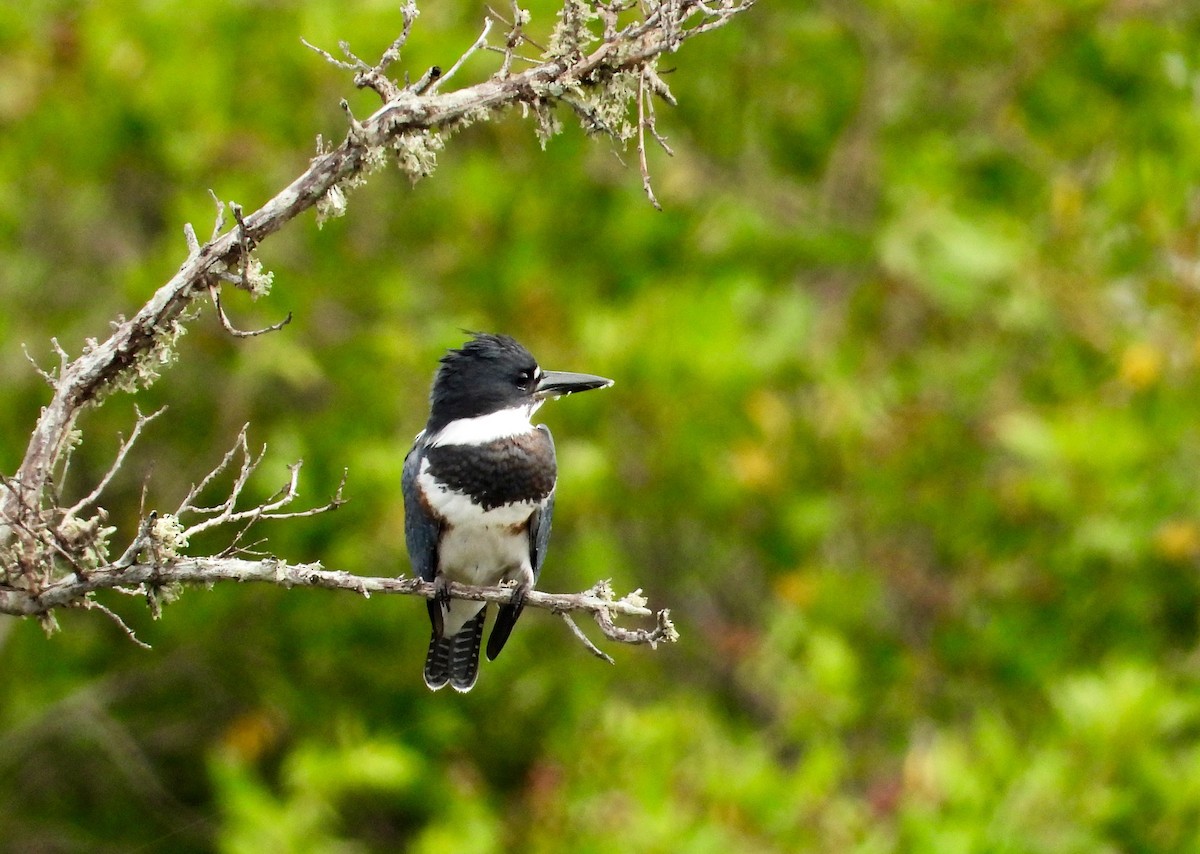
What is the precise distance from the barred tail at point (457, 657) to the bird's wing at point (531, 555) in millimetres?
269

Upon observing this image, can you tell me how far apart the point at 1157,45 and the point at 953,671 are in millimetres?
2709

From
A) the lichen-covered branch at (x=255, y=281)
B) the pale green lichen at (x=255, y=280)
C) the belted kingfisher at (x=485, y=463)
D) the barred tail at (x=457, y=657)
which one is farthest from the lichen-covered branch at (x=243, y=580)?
the barred tail at (x=457, y=657)

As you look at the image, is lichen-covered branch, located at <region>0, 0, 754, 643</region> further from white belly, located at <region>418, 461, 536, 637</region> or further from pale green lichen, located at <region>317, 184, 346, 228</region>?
white belly, located at <region>418, 461, 536, 637</region>

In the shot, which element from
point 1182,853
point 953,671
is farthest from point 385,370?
point 1182,853

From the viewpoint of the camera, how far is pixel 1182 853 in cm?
524

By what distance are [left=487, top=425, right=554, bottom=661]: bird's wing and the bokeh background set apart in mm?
1680

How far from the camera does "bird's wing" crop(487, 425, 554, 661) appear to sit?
349 centimetres

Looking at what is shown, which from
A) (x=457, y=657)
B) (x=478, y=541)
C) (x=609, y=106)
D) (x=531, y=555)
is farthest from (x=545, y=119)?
(x=457, y=657)

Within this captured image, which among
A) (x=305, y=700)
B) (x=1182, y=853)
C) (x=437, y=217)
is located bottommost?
(x=1182, y=853)

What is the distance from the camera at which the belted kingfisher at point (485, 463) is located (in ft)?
11.0

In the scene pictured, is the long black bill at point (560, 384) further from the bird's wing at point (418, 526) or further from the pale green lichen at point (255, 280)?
the pale green lichen at point (255, 280)

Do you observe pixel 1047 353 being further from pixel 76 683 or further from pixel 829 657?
pixel 76 683

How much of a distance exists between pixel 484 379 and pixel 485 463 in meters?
0.18

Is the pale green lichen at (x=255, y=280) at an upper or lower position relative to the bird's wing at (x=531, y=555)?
lower
